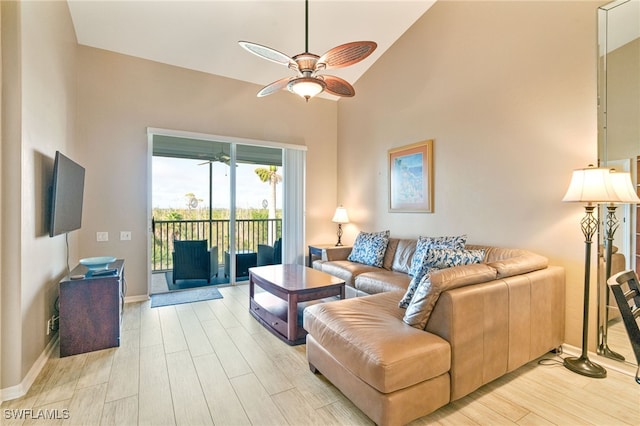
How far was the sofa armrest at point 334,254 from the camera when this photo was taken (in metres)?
4.55

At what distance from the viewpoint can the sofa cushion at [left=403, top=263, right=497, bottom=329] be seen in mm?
1853

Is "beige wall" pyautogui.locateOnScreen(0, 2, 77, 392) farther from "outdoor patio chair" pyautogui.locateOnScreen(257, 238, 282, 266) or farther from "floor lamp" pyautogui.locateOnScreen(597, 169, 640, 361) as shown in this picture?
"floor lamp" pyautogui.locateOnScreen(597, 169, 640, 361)

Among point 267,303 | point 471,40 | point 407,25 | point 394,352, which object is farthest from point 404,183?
point 394,352

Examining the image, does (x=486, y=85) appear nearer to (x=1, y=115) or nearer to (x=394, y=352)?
(x=394, y=352)

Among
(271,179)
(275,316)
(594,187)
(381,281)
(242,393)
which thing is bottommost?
(242,393)

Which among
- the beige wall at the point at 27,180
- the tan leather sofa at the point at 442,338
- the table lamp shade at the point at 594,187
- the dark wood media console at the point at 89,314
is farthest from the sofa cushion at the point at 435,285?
the beige wall at the point at 27,180

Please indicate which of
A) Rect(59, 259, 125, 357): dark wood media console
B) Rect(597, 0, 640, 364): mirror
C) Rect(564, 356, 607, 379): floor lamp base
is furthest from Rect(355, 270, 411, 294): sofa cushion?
Rect(59, 259, 125, 357): dark wood media console

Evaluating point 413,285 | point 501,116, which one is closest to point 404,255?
point 413,285

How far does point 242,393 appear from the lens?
2033 millimetres

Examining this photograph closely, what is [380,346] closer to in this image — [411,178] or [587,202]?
[587,202]

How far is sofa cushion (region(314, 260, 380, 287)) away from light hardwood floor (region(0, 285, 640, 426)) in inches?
52.7

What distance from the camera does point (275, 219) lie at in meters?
5.35

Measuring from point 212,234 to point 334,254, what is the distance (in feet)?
6.60

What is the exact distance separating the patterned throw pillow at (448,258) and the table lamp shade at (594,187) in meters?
0.83
